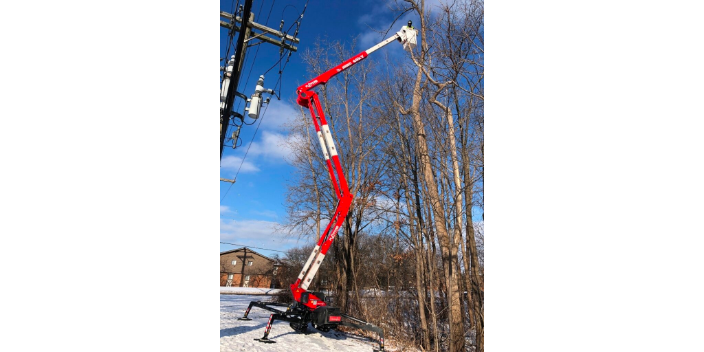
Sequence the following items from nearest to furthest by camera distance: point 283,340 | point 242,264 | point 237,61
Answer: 1. point 237,61
2. point 283,340
3. point 242,264

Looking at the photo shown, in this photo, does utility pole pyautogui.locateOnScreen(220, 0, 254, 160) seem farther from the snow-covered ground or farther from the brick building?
the brick building

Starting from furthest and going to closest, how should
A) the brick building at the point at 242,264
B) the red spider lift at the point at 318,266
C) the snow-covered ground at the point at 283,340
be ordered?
the brick building at the point at 242,264 < the red spider lift at the point at 318,266 < the snow-covered ground at the point at 283,340

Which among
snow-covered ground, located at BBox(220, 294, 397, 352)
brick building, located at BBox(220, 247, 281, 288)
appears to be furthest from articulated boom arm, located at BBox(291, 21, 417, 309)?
brick building, located at BBox(220, 247, 281, 288)

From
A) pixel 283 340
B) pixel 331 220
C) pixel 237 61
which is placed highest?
pixel 237 61

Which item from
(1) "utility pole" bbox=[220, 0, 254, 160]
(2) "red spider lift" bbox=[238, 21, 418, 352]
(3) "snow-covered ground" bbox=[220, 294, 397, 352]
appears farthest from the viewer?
(2) "red spider lift" bbox=[238, 21, 418, 352]

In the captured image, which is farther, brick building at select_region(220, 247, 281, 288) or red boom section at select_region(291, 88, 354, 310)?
brick building at select_region(220, 247, 281, 288)

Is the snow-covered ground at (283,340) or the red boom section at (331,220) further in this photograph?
the red boom section at (331,220)

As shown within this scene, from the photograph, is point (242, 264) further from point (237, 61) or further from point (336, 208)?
point (237, 61)

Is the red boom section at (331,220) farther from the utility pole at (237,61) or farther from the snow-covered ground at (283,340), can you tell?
the utility pole at (237,61)

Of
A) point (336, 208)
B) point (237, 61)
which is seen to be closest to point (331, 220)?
point (336, 208)

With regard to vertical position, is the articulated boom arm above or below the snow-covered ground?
above

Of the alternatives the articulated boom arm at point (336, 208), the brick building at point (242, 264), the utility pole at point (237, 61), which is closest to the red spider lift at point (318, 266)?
the articulated boom arm at point (336, 208)
